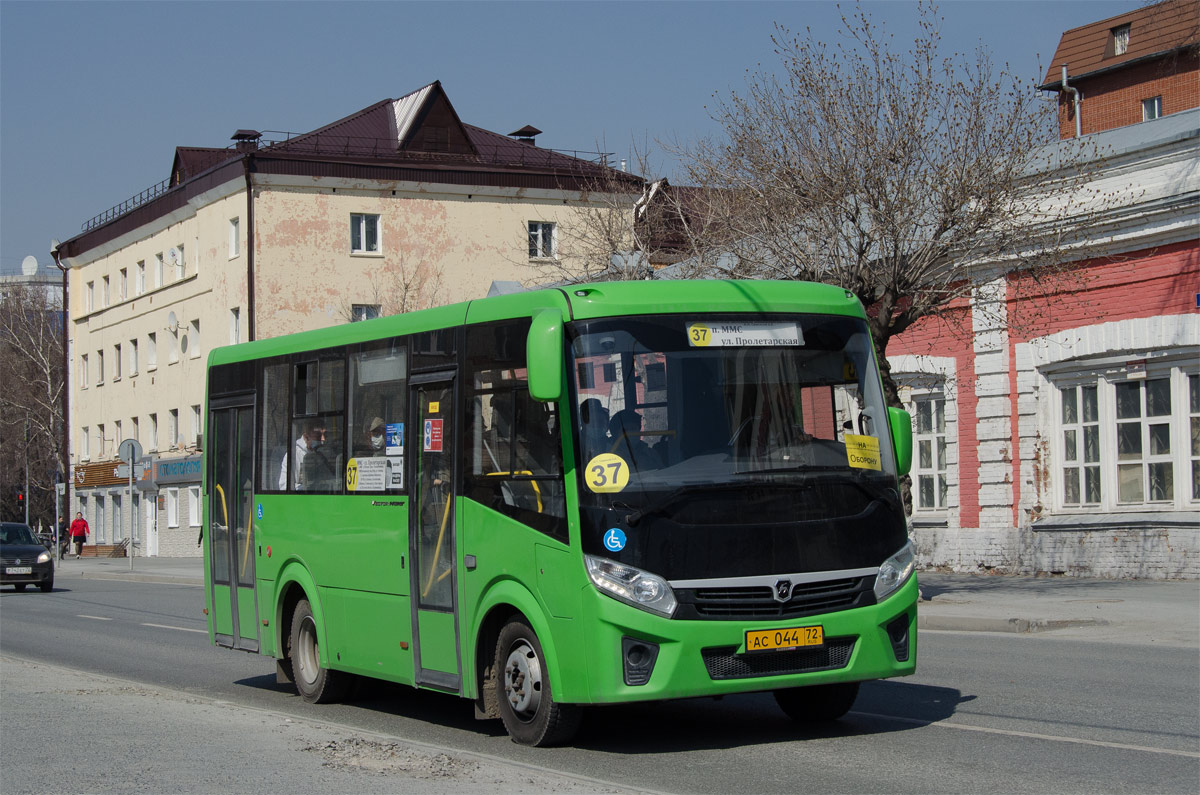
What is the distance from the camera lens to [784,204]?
20422mm

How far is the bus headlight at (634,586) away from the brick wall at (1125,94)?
5157 cm

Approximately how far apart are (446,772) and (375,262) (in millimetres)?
46712

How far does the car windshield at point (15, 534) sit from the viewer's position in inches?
1328

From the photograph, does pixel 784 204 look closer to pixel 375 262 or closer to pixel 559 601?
pixel 559 601

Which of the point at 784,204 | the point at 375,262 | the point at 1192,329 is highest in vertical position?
the point at 375,262

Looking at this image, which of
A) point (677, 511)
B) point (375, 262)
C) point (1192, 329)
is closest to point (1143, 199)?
point (1192, 329)

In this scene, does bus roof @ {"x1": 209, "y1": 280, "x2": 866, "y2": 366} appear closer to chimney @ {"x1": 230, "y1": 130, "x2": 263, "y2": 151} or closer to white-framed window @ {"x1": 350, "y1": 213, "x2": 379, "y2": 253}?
white-framed window @ {"x1": 350, "y1": 213, "x2": 379, "y2": 253}

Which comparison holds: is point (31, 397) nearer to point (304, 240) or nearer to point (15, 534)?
point (304, 240)

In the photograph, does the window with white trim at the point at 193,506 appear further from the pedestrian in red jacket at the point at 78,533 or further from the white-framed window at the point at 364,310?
the white-framed window at the point at 364,310

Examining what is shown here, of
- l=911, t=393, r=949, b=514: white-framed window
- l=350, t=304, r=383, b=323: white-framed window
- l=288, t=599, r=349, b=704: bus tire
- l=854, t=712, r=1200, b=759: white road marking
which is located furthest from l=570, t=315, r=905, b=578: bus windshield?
l=350, t=304, r=383, b=323: white-framed window

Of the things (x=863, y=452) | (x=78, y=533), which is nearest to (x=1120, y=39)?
(x=78, y=533)

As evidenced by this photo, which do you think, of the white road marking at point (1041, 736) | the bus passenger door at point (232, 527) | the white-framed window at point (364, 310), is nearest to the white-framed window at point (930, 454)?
the bus passenger door at point (232, 527)

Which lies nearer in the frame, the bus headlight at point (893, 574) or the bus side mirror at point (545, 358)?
the bus side mirror at point (545, 358)

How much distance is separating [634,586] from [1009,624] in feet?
31.9
